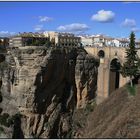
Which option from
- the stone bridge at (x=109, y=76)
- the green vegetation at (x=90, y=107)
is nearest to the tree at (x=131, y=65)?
the stone bridge at (x=109, y=76)

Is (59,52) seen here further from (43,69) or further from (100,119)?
(100,119)

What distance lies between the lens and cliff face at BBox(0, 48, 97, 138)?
3416cm

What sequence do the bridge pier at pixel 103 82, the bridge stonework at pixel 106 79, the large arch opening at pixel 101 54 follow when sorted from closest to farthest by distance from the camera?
the bridge stonework at pixel 106 79 → the bridge pier at pixel 103 82 → the large arch opening at pixel 101 54

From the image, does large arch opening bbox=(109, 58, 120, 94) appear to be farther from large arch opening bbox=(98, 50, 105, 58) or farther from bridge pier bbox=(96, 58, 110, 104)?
large arch opening bbox=(98, 50, 105, 58)

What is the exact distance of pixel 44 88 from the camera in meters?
34.9

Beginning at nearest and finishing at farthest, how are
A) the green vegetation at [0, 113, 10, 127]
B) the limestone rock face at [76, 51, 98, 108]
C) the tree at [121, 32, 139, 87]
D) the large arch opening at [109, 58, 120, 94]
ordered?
the tree at [121, 32, 139, 87], the green vegetation at [0, 113, 10, 127], the large arch opening at [109, 58, 120, 94], the limestone rock face at [76, 51, 98, 108]

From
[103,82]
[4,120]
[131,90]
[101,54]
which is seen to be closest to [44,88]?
[4,120]

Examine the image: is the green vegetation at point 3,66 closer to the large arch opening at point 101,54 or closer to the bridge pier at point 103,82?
the bridge pier at point 103,82

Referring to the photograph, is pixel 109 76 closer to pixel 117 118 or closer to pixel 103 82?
pixel 103 82

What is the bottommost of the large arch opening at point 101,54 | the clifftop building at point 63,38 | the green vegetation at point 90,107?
the green vegetation at point 90,107

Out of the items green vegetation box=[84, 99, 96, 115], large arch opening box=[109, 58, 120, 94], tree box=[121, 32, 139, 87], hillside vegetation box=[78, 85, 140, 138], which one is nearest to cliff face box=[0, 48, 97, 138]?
green vegetation box=[84, 99, 96, 115]

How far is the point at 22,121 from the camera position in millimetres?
34438

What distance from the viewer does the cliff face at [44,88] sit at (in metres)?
34.2

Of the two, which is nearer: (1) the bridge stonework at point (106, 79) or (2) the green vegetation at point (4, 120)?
(2) the green vegetation at point (4, 120)
